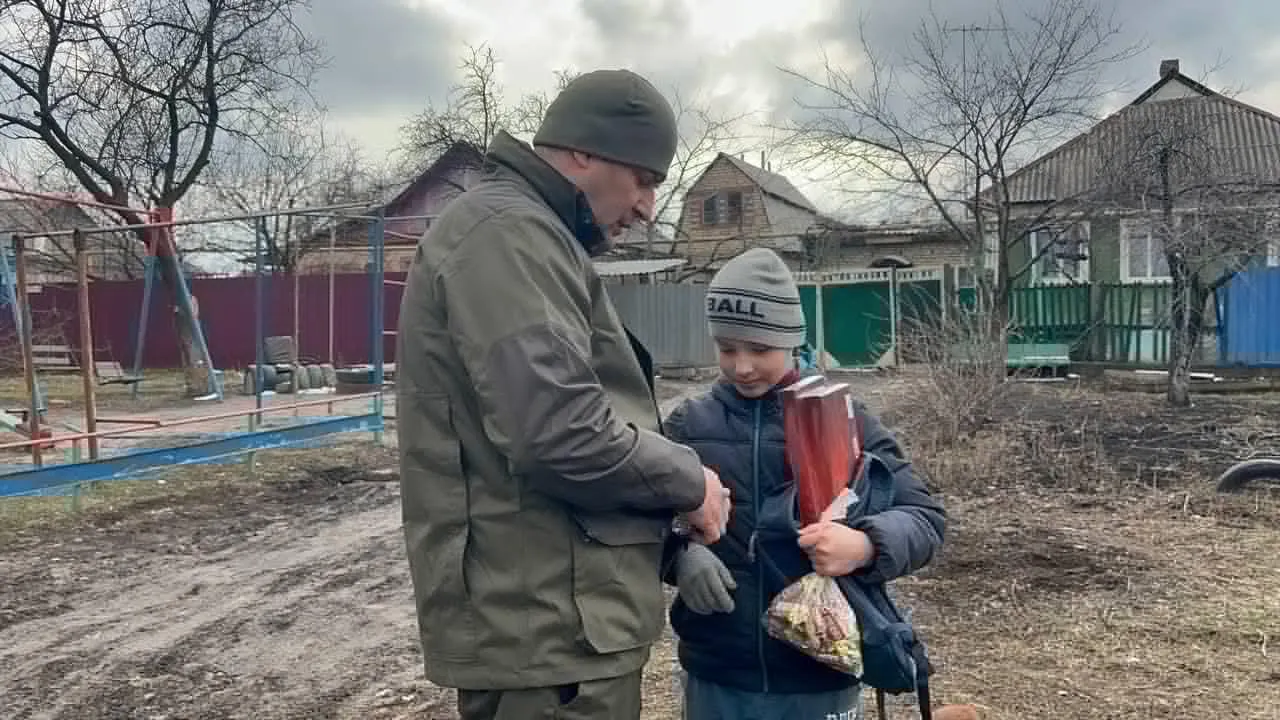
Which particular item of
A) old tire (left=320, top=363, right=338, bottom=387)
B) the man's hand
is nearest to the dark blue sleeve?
the man's hand

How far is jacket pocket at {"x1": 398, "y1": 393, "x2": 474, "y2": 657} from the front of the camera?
Answer: 1714 mm

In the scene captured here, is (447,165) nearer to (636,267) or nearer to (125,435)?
(636,267)

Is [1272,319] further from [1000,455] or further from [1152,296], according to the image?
[1000,455]

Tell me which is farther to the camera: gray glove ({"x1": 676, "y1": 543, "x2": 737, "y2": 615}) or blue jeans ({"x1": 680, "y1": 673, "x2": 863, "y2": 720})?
blue jeans ({"x1": 680, "y1": 673, "x2": 863, "y2": 720})

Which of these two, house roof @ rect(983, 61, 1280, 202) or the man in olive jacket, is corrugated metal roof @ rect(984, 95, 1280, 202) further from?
the man in olive jacket

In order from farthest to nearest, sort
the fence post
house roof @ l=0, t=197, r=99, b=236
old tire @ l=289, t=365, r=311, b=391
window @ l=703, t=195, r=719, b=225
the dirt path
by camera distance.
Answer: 1. window @ l=703, t=195, r=719, b=225
2. the fence post
3. house roof @ l=0, t=197, r=99, b=236
4. old tire @ l=289, t=365, r=311, b=391
5. the dirt path

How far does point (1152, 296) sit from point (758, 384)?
1731 centimetres

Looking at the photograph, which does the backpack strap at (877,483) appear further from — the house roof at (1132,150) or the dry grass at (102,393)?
the dry grass at (102,393)

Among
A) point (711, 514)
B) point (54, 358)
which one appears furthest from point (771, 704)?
point (54, 358)

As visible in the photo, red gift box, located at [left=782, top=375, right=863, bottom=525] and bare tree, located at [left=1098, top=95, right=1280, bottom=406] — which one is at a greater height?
bare tree, located at [left=1098, top=95, right=1280, bottom=406]

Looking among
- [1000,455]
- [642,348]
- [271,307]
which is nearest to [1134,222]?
[1000,455]

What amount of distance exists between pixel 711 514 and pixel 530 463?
0.35 meters

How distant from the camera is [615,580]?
1.75 meters

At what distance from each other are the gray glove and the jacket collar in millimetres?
541
